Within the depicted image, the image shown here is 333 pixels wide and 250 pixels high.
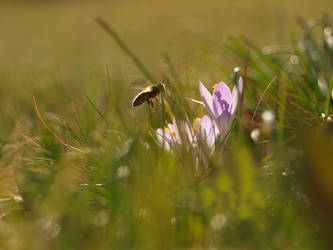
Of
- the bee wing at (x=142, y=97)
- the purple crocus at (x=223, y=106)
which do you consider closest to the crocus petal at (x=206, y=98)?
the purple crocus at (x=223, y=106)

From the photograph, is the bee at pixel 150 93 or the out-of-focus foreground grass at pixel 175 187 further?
the bee at pixel 150 93

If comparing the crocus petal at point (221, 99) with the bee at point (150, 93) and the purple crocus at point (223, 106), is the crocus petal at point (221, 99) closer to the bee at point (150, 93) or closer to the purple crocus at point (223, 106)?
the purple crocus at point (223, 106)

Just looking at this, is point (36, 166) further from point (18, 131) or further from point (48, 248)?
point (48, 248)

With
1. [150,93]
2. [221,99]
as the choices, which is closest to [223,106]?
[221,99]

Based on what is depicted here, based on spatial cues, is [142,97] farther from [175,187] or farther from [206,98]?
[175,187]

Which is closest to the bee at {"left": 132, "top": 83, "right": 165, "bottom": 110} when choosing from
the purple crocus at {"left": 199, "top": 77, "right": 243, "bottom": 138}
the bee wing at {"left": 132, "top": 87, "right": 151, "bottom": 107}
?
the bee wing at {"left": 132, "top": 87, "right": 151, "bottom": 107}

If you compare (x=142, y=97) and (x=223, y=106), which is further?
(x=142, y=97)

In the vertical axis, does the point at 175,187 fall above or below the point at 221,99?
below

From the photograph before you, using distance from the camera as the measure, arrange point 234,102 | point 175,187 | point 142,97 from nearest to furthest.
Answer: point 175,187, point 234,102, point 142,97
